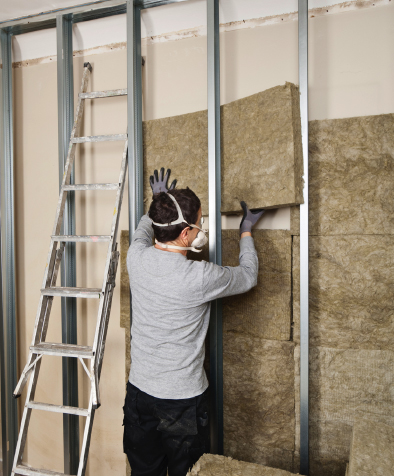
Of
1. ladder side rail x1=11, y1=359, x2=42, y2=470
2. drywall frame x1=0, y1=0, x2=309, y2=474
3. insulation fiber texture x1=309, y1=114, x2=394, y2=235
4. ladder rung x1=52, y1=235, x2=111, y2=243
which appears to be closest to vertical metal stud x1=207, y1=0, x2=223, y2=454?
drywall frame x1=0, y1=0, x2=309, y2=474

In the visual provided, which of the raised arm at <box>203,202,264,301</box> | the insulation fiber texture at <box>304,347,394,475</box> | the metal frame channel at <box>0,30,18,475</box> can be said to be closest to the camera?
the raised arm at <box>203,202,264,301</box>

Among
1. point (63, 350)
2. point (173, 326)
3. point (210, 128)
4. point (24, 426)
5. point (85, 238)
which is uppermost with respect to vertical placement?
point (210, 128)

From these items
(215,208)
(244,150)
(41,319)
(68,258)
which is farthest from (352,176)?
(41,319)

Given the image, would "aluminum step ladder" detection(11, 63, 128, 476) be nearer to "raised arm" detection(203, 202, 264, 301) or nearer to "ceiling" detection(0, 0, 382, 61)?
"ceiling" detection(0, 0, 382, 61)

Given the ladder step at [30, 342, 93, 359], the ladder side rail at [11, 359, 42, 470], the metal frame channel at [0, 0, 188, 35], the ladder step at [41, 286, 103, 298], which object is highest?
the metal frame channel at [0, 0, 188, 35]

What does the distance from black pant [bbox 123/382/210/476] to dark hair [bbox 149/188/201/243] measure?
2.45 ft

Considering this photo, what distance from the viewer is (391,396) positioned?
1.94 meters

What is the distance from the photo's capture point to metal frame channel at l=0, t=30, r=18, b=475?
8.48 ft

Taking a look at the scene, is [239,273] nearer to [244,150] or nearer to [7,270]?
[244,150]

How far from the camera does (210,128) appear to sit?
6.73 feet

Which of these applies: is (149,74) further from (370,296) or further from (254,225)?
(370,296)

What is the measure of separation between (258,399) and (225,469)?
20.2 inches

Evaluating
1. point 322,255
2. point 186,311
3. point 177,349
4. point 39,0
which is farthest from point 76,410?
point 39,0

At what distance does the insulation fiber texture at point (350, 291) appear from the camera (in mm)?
1938
